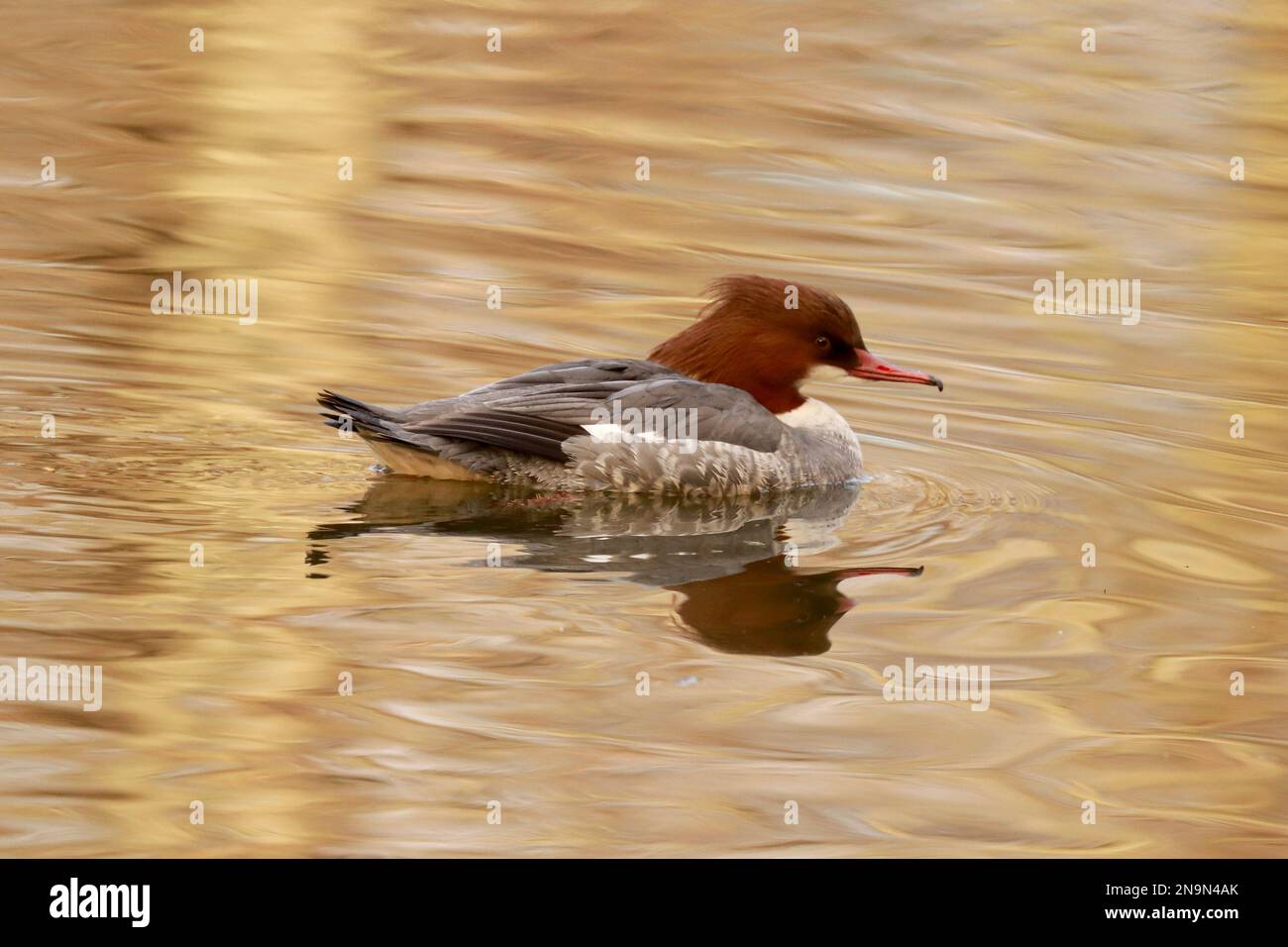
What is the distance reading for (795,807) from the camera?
17.8 feet

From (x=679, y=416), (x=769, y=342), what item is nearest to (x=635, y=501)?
(x=679, y=416)

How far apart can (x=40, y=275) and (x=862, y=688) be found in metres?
6.48

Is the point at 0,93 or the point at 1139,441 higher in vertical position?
the point at 0,93

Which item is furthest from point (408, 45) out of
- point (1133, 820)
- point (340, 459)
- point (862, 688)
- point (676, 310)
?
point (1133, 820)

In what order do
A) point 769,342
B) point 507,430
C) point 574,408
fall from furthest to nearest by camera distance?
1. point 769,342
2. point 574,408
3. point 507,430

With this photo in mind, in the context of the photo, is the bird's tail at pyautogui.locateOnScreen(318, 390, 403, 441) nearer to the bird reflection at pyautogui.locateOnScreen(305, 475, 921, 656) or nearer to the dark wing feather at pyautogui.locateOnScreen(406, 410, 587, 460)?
the dark wing feather at pyautogui.locateOnScreen(406, 410, 587, 460)

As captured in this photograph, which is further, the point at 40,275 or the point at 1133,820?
the point at 40,275

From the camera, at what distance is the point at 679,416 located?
816cm

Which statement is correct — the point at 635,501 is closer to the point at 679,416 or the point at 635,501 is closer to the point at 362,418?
the point at 679,416

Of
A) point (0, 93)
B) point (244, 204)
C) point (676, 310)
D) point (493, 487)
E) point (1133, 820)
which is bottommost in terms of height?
point (1133, 820)

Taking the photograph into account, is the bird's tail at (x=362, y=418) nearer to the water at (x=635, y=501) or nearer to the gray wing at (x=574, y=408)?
the gray wing at (x=574, y=408)

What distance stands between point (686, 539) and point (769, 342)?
4.27ft

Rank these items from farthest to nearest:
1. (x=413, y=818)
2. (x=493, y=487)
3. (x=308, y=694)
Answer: (x=493, y=487) < (x=308, y=694) < (x=413, y=818)

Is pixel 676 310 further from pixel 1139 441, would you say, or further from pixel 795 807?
pixel 795 807
